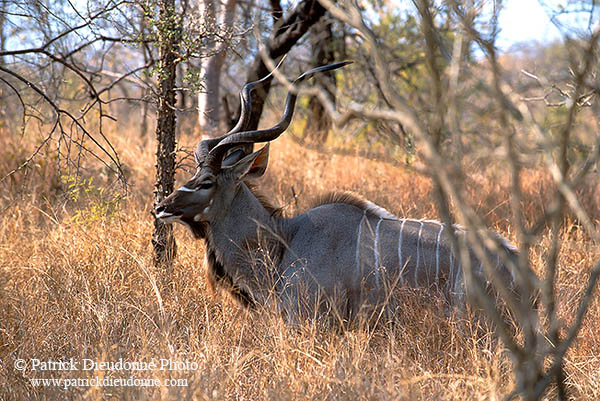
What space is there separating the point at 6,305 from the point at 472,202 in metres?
3.72

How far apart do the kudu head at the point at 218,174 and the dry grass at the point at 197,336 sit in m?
0.38

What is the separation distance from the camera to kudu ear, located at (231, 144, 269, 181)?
11.7ft

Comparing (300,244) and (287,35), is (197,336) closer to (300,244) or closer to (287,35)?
(300,244)

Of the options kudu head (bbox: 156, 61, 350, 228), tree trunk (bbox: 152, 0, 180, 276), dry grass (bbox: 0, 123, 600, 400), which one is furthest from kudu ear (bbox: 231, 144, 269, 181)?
dry grass (bbox: 0, 123, 600, 400)

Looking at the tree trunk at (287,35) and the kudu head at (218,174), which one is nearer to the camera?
the kudu head at (218,174)

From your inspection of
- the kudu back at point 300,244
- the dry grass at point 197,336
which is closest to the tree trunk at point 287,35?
the dry grass at point 197,336

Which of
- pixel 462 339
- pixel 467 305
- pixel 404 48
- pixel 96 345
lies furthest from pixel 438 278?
pixel 404 48

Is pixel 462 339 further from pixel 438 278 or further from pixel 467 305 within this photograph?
pixel 438 278

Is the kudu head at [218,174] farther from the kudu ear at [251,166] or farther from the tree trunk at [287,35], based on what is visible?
the tree trunk at [287,35]

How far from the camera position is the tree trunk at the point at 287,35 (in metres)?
5.66

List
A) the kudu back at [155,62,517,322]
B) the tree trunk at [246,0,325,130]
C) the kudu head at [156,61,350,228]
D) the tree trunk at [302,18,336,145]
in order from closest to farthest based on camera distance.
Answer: the kudu back at [155,62,517,322]
the kudu head at [156,61,350,228]
the tree trunk at [246,0,325,130]
the tree trunk at [302,18,336,145]

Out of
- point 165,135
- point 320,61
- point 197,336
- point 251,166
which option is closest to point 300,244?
point 251,166

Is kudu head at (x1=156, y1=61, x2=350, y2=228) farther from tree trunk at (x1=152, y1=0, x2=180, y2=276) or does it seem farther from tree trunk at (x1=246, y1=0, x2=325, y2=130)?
tree trunk at (x1=246, y1=0, x2=325, y2=130)

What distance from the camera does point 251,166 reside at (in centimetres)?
365
